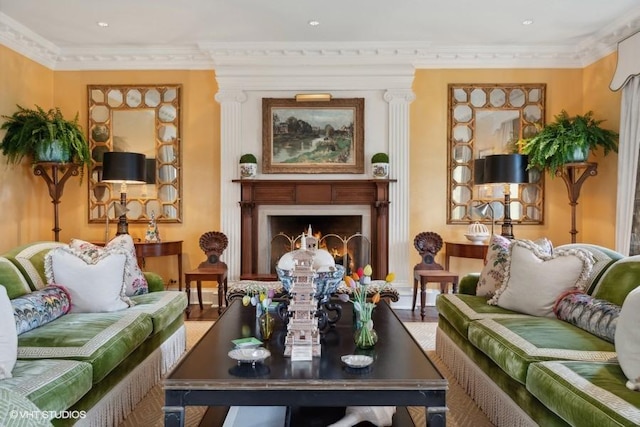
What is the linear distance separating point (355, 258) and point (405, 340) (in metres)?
3.14

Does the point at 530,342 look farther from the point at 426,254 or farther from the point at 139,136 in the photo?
the point at 139,136

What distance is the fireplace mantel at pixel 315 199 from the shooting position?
200 inches

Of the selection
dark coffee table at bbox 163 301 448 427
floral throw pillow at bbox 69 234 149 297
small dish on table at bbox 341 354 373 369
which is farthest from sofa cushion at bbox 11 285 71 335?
small dish on table at bbox 341 354 373 369

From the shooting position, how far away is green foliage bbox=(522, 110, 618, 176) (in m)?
4.52

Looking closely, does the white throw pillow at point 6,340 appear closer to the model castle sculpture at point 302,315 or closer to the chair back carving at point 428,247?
the model castle sculpture at point 302,315

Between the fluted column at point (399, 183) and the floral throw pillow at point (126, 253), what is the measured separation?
285 centimetres

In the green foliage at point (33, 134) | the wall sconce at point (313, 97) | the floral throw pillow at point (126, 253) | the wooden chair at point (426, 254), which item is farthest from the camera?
the wall sconce at point (313, 97)

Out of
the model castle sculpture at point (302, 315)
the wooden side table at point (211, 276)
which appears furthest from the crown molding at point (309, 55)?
the model castle sculpture at point (302, 315)

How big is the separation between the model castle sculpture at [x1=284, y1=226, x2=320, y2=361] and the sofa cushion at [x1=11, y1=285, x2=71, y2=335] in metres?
1.44

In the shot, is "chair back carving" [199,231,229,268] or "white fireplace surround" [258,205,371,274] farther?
"white fireplace surround" [258,205,371,274]

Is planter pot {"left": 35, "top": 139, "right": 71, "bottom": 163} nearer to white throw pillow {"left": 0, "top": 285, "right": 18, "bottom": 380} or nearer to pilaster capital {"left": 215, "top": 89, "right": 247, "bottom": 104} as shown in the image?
pilaster capital {"left": 215, "top": 89, "right": 247, "bottom": 104}

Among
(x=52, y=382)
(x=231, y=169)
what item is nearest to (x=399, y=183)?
(x=231, y=169)

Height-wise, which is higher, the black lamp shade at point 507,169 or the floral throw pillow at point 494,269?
the black lamp shade at point 507,169

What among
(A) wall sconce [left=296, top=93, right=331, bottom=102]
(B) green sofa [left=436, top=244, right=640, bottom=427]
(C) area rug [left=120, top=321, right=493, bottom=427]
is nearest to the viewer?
(B) green sofa [left=436, top=244, right=640, bottom=427]
